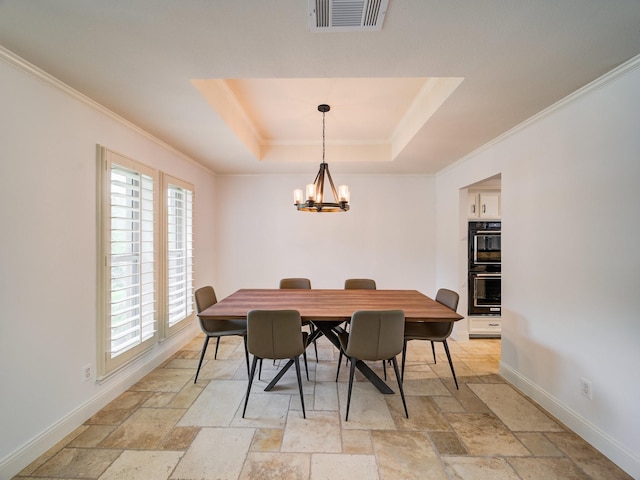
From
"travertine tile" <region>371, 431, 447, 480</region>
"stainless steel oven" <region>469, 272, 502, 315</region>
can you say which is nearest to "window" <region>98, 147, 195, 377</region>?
"travertine tile" <region>371, 431, 447, 480</region>

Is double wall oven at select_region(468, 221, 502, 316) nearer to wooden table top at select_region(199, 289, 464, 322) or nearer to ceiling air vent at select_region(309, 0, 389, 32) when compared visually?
wooden table top at select_region(199, 289, 464, 322)

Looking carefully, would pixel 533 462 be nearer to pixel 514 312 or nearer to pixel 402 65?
pixel 514 312

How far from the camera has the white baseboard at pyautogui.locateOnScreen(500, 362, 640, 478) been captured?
62.8 inches

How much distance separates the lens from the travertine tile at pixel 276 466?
1553mm

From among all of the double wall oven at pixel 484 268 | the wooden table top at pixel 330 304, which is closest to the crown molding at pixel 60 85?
the wooden table top at pixel 330 304

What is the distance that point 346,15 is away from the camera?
1254 mm

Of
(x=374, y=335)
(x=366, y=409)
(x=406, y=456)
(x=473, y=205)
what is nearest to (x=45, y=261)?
(x=374, y=335)

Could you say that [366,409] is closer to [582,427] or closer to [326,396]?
[326,396]

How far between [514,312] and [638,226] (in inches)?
49.9

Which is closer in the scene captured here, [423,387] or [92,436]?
[92,436]

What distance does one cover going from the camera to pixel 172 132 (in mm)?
2684

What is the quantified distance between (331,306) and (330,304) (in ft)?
0.23

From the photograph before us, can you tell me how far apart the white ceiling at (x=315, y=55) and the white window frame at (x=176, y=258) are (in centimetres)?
79

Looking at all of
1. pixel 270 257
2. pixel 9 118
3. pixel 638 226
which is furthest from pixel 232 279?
pixel 638 226
